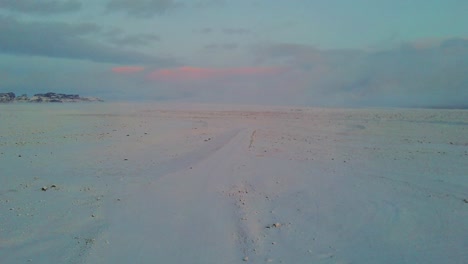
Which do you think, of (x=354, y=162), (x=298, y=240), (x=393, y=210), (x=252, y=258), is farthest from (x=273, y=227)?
(x=354, y=162)

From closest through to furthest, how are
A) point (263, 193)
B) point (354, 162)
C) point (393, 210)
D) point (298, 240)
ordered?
point (298, 240), point (393, 210), point (263, 193), point (354, 162)

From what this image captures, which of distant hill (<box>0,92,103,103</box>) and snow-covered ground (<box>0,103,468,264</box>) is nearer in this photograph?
snow-covered ground (<box>0,103,468,264</box>)

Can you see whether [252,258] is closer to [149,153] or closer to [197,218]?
[197,218]

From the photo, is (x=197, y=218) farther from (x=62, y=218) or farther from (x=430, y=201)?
(x=430, y=201)

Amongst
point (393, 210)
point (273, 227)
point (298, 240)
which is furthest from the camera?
point (393, 210)

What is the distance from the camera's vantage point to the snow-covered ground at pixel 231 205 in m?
5.50

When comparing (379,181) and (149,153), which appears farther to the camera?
(149,153)

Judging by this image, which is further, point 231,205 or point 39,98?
point 39,98

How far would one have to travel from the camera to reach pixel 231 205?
750 cm

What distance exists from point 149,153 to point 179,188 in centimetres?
465

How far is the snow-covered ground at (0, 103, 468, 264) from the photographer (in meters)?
5.50

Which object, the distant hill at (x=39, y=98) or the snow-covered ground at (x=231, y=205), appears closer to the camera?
the snow-covered ground at (x=231, y=205)

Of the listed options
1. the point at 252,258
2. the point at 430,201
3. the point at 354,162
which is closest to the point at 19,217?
the point at 252,258

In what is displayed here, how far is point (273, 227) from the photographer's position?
20.9 feet
